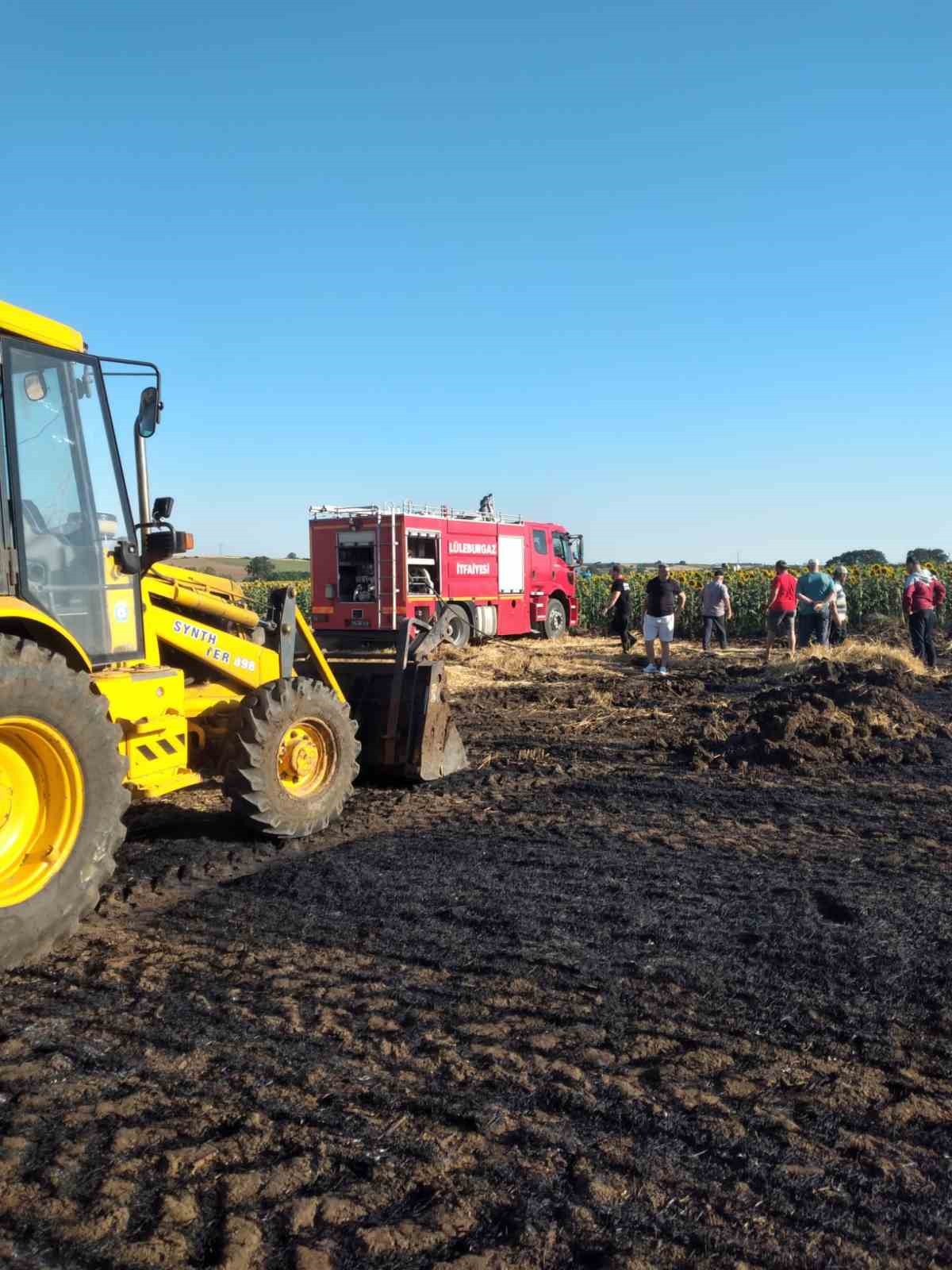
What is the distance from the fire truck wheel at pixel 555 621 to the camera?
79.0 ft

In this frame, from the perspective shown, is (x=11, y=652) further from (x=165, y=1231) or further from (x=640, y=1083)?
(x=640, y=1083)

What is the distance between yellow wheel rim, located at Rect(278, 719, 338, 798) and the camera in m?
6.64

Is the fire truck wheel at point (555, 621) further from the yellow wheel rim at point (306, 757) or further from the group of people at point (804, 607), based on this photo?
the yellow wheel rim at point (306, 757)

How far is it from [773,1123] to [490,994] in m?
1.30

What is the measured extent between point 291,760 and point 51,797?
219 centimetres

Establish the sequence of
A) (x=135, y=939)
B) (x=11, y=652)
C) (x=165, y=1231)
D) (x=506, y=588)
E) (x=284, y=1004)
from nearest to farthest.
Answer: (x=165, y=1231)
(x=284, y=1004)
(x=11, y=652)
(x=135, y=939)
(x=506, y=588)

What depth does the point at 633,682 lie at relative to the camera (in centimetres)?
1495

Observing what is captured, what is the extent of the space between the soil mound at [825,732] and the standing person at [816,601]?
534 centimetres

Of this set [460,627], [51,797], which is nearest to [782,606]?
[460,627]

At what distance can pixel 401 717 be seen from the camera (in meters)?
8.16

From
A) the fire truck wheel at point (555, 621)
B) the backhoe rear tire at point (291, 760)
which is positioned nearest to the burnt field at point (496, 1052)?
the backhoe rear tire at point (291, 760)

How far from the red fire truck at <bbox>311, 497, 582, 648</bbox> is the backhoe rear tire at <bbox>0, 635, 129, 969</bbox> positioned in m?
12.6

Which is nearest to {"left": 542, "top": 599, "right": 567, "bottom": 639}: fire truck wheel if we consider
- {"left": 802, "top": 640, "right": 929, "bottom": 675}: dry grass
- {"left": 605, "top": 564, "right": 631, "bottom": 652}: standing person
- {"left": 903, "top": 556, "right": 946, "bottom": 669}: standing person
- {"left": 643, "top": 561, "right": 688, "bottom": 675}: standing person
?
{"left": 605, "top": 564, "right": 631, "bottom": 652}: standing person

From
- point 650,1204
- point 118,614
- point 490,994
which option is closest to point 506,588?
point 118,614
